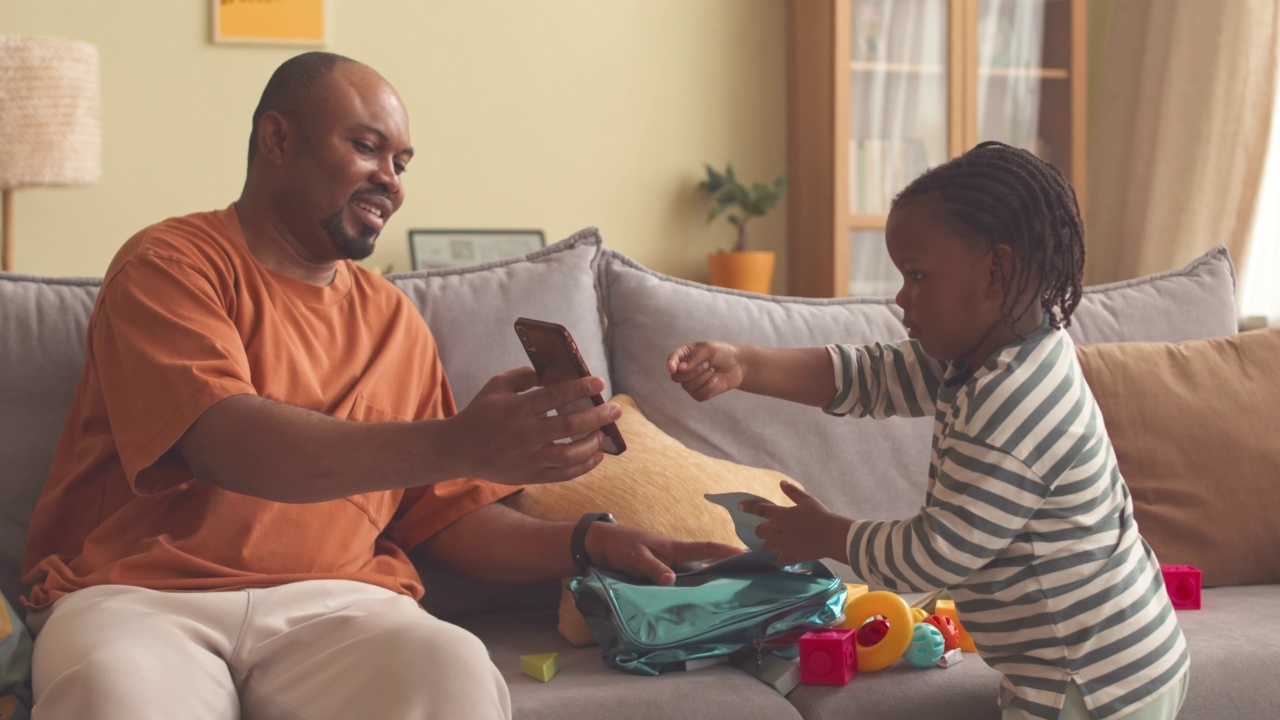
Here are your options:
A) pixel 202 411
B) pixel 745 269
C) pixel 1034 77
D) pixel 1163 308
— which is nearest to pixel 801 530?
pixel 202 411

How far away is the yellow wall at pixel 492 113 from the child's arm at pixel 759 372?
6.39 feet

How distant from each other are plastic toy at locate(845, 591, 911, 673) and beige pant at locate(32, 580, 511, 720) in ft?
1.52

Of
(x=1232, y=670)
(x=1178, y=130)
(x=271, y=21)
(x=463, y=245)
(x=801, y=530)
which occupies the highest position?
(x=271, y=21)

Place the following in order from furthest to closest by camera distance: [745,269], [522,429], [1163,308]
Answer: [745,269]
[1163,308]
[522,429]

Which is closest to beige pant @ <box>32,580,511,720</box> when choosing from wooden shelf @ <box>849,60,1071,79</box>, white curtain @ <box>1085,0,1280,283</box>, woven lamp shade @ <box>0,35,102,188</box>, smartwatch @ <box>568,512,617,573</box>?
smartwatch @ <box>568,512,617,573</box>

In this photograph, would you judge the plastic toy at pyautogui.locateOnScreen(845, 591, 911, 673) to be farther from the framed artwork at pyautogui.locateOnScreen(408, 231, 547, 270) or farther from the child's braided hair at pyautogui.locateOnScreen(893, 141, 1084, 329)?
the framed artwork at pyautogui.locateOnScreen(408, 231, 547, 270)

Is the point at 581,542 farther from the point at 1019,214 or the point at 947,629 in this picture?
the point at 1019,214

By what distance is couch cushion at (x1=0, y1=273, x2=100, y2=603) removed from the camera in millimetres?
1503

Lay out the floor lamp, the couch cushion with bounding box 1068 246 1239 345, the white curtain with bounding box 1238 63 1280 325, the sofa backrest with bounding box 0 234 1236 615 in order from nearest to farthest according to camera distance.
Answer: the sofa backrest with bounding box 0 234 1236 615 < the couch cushion with bounding box 1068 246 1239 345 < the floor lamp < the white curtain with bounding box 1238 63 1280 325

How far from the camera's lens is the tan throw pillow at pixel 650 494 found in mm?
1578

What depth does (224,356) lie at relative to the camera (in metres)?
1.26

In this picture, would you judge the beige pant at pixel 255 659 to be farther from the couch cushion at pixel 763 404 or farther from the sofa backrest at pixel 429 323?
the couch cushion at pixel 763 404

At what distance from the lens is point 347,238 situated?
1.52 m

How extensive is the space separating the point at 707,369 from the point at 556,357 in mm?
263
